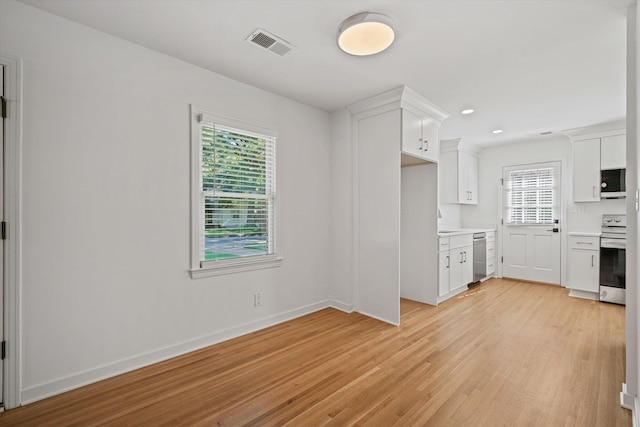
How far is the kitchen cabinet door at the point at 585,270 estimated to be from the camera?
4402 mm

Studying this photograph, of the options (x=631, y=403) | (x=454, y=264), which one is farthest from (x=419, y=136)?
(x=631, y=403)

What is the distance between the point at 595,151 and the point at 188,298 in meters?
6.18

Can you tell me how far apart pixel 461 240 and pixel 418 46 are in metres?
3.26

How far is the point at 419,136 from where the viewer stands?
3736 millimetres

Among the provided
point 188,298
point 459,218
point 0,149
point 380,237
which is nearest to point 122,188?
point 0,149

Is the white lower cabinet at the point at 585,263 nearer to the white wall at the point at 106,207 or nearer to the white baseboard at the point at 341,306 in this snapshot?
the white baseboard at the point at 341,306

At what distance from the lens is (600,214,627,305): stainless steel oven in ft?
13.6

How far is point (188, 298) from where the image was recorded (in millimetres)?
2783

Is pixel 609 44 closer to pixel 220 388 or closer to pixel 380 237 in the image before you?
pixel 380 237

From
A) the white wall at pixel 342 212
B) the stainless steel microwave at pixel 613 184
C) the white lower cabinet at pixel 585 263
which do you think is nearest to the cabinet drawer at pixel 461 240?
the white lower cabinet at pixel 585 263

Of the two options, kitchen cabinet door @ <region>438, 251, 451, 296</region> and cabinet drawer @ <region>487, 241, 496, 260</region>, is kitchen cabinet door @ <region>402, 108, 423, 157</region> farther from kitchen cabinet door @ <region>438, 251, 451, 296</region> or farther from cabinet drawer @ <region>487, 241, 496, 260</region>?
cabinet drawer @ <region>487, 241, 496, 260</region>

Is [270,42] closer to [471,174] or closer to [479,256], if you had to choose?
[479,256]

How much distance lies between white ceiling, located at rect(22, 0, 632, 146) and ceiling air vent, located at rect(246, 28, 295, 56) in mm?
63

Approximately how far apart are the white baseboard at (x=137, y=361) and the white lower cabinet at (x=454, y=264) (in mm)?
2257
